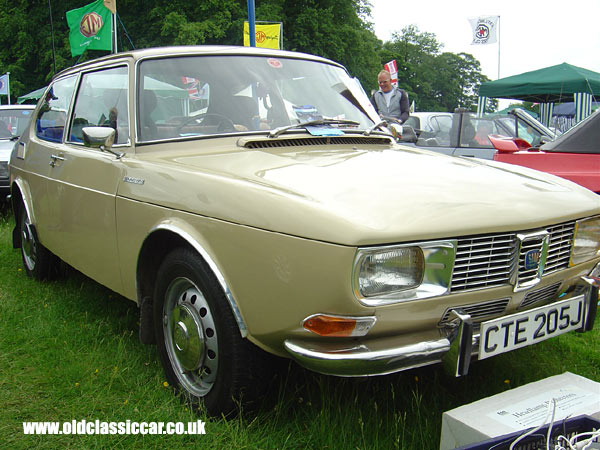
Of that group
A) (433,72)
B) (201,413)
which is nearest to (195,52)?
(201,413)

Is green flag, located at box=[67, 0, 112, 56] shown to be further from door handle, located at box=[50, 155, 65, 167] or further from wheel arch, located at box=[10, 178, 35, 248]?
door handle, located at box=[50, 155, 65, 167]

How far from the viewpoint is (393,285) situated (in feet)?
6.82

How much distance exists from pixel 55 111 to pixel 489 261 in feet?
11.8

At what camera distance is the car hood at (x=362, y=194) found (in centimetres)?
206

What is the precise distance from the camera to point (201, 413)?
2.62m

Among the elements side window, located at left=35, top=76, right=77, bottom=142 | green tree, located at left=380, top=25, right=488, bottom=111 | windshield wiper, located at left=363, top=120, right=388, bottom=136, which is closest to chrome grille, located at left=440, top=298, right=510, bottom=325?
windshield wiper, located at left=363, top=120, right=388, bottom=136

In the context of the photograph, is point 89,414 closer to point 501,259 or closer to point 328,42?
point 501,259

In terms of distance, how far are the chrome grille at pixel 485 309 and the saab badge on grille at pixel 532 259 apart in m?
0.17

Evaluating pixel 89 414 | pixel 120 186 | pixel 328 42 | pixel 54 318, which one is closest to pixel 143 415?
pixel 89 414

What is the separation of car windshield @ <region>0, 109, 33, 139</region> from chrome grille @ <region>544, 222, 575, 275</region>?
9.01 meters

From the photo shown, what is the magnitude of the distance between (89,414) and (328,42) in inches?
1289

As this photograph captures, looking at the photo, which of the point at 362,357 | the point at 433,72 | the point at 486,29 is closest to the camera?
the point at 362,357

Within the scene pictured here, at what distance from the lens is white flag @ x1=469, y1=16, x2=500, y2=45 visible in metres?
21.0

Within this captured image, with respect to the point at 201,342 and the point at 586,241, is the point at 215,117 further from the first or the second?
the point at 586,241
